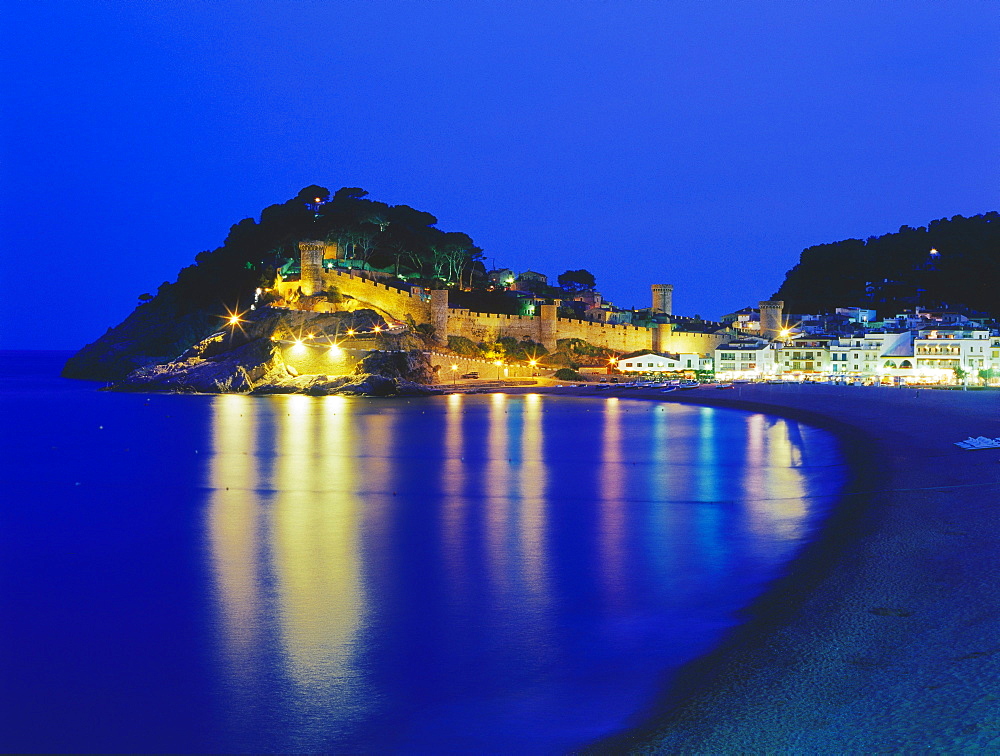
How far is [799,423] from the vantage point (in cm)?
1898

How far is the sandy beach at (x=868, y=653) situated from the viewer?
3180mm

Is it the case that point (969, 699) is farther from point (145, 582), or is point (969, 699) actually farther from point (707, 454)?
point (707, 454)

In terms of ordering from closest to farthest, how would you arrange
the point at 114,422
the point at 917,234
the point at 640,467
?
the point at 640,467
the point at 114,422
the point at 917,234

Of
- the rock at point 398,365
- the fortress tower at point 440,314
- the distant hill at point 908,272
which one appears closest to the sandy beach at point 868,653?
the rock at point 398,365

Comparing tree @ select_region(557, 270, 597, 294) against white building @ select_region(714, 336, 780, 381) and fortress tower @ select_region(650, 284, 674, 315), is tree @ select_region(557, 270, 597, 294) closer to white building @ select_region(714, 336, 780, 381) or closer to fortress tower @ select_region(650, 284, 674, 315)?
fortress tower @ select_region(650, 284, 674, 315)

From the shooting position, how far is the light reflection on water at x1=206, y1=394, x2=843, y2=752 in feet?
13.1

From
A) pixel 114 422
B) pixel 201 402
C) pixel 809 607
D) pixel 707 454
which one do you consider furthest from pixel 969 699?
pixel 201 402

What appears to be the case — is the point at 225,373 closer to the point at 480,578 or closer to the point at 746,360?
the point at 746,360

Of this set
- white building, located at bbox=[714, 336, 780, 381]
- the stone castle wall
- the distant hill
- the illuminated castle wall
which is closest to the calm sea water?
the illuminated castle wall

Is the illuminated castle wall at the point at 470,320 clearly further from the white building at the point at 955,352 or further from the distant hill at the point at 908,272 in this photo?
the distant hill at the point at 908,272

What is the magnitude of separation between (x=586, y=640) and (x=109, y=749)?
268cm

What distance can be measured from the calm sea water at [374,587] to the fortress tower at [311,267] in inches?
686

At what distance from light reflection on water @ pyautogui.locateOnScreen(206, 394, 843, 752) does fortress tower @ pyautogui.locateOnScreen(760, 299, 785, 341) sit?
26.7 m

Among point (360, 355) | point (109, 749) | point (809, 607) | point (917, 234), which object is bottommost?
point (109, 749)
